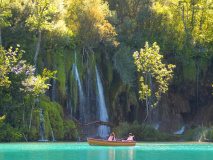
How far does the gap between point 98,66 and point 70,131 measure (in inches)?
347

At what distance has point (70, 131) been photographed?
1598 inches

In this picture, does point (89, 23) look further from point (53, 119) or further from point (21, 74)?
point (53, 119)

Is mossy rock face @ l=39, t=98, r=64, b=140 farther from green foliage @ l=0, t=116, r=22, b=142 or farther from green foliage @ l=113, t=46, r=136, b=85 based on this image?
green foliage @ l=113, t=46, r=136, b=85

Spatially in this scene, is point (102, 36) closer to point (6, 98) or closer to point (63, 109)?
point (63, 109)

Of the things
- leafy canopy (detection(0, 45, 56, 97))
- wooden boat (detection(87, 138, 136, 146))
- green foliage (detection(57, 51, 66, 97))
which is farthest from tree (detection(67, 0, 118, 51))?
wooden boat (detection(87, 138, 136, 146))

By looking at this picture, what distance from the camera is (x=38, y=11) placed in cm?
4131

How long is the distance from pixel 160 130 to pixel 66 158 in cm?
2646

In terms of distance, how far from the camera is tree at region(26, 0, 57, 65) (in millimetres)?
40000

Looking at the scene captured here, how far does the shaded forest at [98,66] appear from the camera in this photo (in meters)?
38.6

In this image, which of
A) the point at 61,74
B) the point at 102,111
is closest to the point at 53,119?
the point at 61,74

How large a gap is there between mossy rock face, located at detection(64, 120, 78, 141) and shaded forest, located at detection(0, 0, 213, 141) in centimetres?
9

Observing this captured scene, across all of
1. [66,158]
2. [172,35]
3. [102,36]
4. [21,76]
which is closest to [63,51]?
[102,36]

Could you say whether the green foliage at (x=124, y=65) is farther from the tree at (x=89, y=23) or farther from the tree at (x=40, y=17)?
the tree at (x=40, y=17)

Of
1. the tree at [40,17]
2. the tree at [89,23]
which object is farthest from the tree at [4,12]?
the tree at [89,23]
